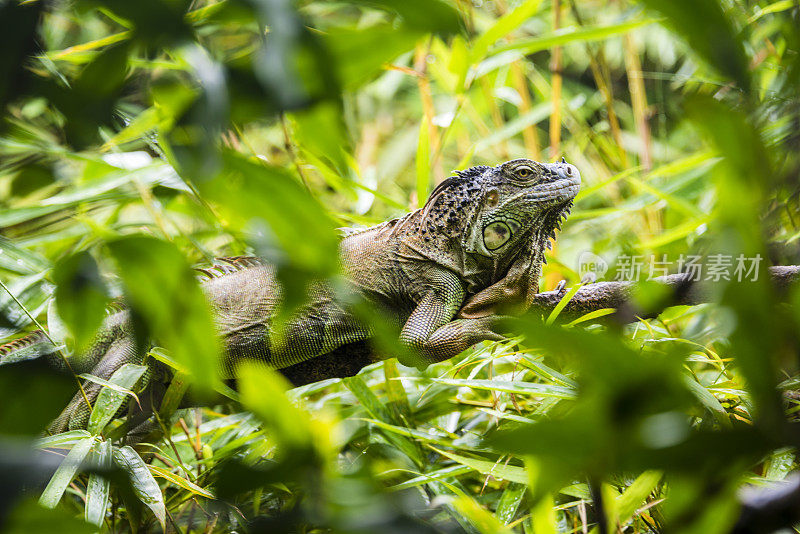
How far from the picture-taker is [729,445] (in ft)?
1.09

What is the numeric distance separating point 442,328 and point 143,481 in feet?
2.21

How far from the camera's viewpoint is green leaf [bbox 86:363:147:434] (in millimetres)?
1311

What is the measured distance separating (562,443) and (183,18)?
31 centimetres

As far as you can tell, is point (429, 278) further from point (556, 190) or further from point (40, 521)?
point (40, 521)

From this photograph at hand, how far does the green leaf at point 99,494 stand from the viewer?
1075 millimetres

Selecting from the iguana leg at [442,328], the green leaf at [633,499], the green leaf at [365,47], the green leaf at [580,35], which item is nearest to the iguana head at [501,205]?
the iguana leg at [442,328]

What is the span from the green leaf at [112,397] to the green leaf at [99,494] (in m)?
0.08

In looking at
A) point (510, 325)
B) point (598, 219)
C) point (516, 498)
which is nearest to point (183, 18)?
point (510, 325)

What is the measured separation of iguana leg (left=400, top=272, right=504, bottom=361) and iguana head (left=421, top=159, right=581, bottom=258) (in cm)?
14

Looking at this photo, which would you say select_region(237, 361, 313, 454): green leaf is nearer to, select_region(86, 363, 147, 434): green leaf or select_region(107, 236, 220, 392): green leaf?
select_region(107, 236, 220, 392): green leaf

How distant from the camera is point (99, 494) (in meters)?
1.13

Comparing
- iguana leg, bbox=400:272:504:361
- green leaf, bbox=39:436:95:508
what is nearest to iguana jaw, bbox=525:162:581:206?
iguana leg, bbox=400:272:504:361

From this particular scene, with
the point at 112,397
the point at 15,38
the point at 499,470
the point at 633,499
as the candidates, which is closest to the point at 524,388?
the point at 499,470

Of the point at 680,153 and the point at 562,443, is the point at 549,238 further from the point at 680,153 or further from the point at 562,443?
the point at 680,153
